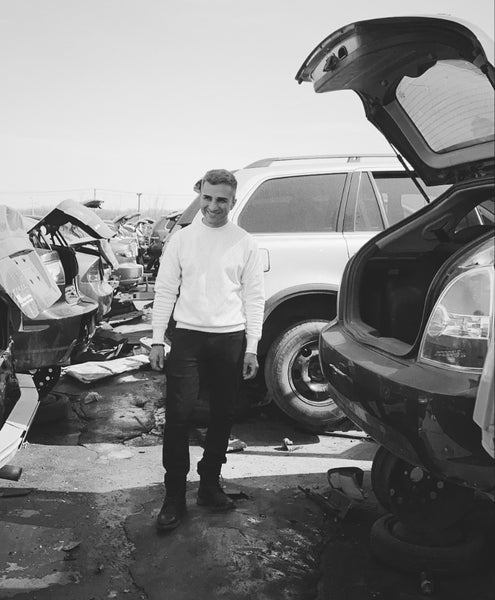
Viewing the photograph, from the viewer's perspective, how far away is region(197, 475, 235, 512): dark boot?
353 cm

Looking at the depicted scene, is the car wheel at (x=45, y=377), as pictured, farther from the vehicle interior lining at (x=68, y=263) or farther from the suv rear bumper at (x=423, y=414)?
the suv rear bumper at (x=423, y=414)

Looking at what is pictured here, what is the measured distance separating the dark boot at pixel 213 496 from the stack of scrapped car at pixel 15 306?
1.02m

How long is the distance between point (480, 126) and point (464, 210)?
573mm

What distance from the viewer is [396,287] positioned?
337cm

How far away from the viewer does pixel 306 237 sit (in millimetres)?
4840

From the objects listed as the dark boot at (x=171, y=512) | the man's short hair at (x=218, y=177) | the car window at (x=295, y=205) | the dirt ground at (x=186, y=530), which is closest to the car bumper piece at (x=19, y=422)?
the dirt ground at (x=186, y=530)

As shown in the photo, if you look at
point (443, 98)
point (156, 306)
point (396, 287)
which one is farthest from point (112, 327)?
point (443, 98)

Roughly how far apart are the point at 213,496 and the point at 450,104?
7.93 feet

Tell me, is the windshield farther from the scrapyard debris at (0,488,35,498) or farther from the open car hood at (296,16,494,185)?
the scrapyard debris at (0,488,35,498)

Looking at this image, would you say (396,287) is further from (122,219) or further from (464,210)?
(122,219)

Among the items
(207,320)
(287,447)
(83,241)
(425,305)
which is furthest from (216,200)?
(83,241)

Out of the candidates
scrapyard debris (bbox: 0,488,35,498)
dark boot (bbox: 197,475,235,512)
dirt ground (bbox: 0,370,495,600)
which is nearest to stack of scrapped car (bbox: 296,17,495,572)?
dirt ground (bbox: 0,370,495,600)

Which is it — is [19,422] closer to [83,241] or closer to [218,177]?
[218,177]

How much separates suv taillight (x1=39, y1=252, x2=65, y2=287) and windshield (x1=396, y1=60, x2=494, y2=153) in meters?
3.21
